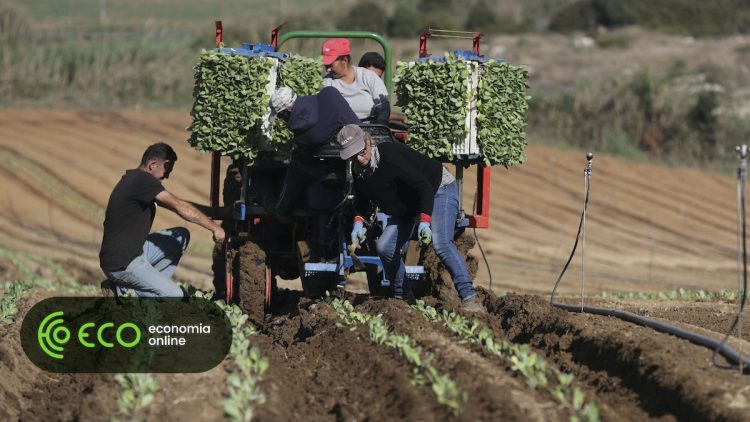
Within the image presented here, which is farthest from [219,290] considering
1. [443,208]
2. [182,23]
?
[182,23]

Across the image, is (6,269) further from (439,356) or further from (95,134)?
(95,134)

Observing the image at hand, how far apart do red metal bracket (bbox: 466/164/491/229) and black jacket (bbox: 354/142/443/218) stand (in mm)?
1252

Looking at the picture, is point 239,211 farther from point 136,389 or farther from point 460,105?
point 136,389

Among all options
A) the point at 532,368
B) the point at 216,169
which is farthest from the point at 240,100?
the point at 532,368

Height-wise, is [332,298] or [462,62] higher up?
[462,62]

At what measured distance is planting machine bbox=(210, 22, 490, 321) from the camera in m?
10.6

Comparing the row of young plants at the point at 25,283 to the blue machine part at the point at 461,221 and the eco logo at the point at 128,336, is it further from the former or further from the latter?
the blue machine part at the point at 461,221

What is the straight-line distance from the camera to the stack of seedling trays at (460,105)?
10.8 metres

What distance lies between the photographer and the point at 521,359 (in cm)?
771

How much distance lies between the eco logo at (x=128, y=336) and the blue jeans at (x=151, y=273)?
0.09m

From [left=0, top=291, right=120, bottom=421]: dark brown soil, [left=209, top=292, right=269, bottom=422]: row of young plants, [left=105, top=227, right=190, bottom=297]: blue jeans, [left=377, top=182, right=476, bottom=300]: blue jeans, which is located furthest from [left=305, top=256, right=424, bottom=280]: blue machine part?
[left=0, top=291, right=120, bottom=421]: dark brown soil

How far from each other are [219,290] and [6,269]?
4.79m

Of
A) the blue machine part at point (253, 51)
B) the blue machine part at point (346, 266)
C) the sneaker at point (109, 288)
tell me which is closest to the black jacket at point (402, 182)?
the blue machine part at point (346, 266)

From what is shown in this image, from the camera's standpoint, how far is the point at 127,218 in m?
10.0
